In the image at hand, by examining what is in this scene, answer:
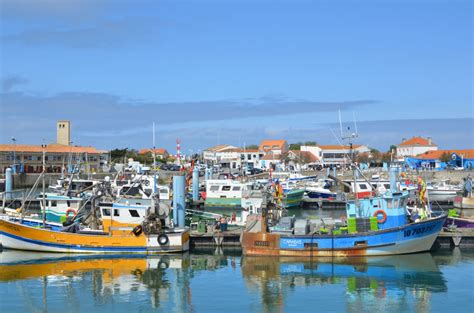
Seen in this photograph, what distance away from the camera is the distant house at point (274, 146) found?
470 feet

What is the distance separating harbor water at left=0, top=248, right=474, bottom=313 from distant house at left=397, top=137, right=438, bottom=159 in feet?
374

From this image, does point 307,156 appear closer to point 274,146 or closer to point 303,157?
point 303,157

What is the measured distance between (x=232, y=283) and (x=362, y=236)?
6838 millimetres

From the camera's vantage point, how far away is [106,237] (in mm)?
29422

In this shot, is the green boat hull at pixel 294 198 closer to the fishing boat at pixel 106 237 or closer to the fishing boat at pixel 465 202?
the fishing boat at pixel 465 202

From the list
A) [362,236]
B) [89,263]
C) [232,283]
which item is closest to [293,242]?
[362,236]

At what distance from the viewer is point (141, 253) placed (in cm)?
2950

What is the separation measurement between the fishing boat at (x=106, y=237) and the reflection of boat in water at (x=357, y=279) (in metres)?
3.78

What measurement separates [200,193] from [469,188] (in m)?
22.8

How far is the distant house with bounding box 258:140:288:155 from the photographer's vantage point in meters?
143

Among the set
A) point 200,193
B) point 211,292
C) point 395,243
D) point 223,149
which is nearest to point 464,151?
point 223,149

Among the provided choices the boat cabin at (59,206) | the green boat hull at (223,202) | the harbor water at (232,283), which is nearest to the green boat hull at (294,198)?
the green boat hull at (223,202)

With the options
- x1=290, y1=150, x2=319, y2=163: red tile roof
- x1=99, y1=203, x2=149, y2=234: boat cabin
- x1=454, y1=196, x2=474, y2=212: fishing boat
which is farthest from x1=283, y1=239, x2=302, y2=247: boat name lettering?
x1=290, y1=150, x2=319, y2=163: red tile roof

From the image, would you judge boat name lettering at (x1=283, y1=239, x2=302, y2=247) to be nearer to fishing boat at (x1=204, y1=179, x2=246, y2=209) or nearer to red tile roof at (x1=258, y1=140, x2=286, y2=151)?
fishing boat at (x1=204, y1=179, x2=246, y2=209)
